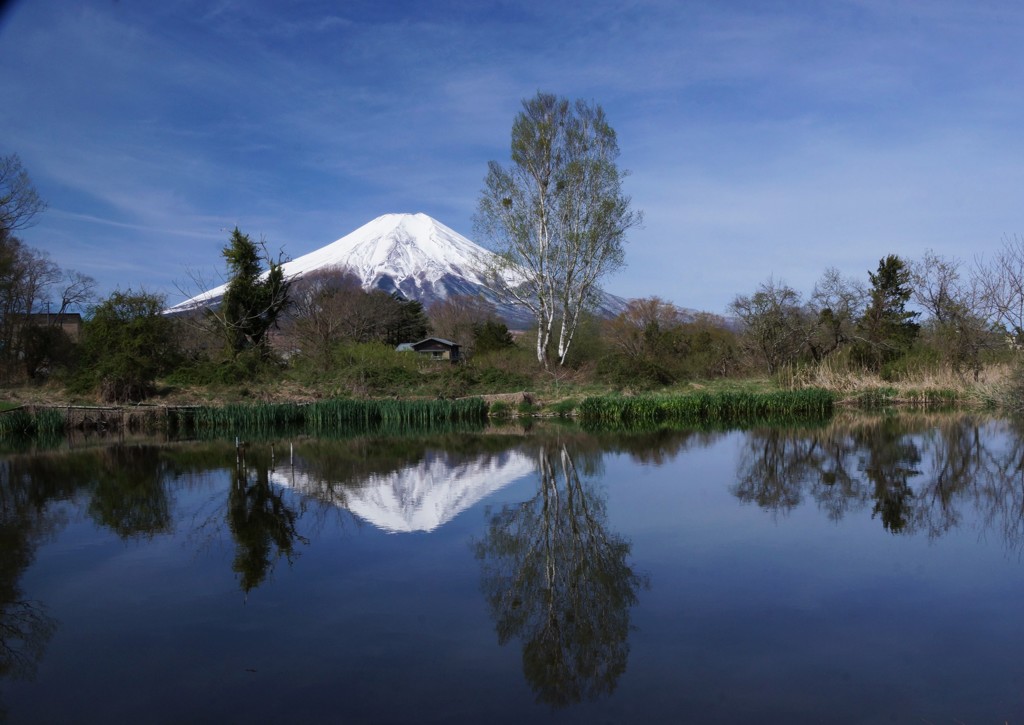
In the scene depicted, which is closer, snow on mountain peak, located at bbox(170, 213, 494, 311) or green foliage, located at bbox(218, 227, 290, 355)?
green foliage, located at bbox(218, 227, 290, 355)

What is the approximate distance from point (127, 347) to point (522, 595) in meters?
19.1

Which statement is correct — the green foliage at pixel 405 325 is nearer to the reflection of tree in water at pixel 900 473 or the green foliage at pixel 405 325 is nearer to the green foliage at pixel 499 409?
the green foliage at pixel 499 409

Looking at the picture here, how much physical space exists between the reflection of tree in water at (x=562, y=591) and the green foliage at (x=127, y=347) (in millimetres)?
15664

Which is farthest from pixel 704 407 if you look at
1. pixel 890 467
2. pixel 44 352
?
pixel 44 352

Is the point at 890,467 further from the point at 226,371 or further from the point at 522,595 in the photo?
the point at 226,371

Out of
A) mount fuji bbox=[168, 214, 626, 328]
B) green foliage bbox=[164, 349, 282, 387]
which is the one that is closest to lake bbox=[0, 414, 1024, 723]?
→ green foliage bbox=[164, 349, 282, 387]

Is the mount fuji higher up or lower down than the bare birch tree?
higher up

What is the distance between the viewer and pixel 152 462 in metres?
13.4

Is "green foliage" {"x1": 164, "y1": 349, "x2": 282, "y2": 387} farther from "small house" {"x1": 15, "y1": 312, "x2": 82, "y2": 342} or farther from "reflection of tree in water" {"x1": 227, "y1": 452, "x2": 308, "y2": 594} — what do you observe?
"reflection of tree in water" {"x1": 227, "y1": 452, "x2": 308, "y2": 594}

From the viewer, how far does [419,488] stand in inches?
407

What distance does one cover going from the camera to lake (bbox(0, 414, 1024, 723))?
4070 mm

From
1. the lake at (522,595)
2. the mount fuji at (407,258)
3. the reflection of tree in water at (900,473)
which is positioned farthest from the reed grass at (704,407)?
the mount fuji at (407,258)

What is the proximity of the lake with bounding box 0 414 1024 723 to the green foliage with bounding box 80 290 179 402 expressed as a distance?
10073 millimetres

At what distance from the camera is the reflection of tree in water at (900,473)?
8141 mm
